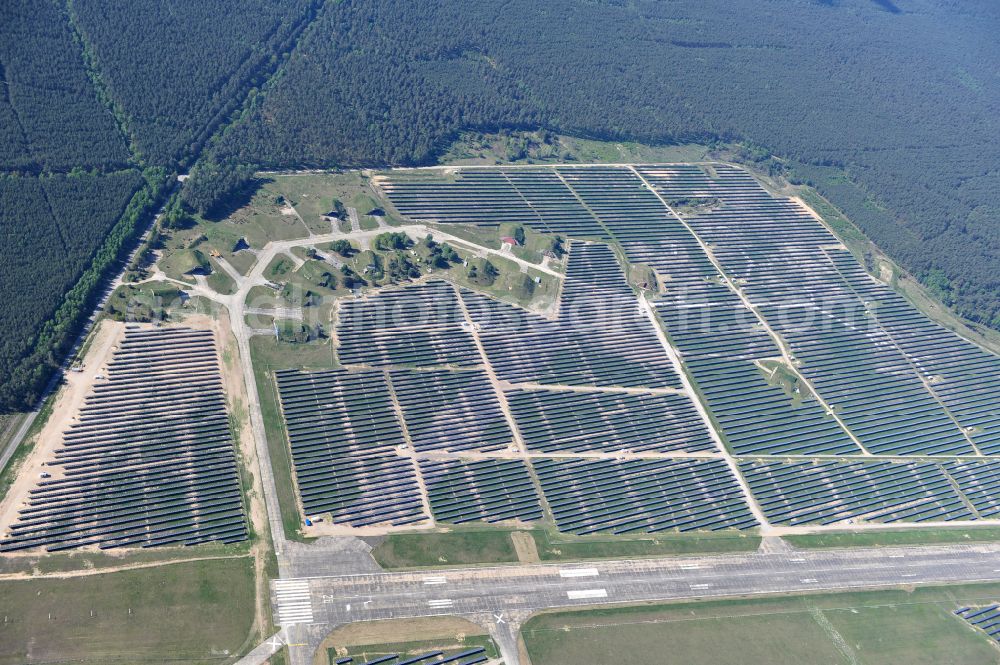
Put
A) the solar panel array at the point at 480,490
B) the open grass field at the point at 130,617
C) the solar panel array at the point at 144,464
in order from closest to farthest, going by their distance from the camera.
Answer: the open grass field at the point at 130,617 < the solar panel array at the point at 144,464 < the solar panel array at the point at 480,490

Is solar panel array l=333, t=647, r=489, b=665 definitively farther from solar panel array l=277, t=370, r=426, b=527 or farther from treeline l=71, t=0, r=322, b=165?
treeline l=71, t=0, r=322, b=165

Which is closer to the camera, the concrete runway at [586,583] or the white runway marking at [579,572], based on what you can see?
the concrete runway at [586,583]

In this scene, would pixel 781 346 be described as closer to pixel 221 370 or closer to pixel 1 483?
pixel 221 370

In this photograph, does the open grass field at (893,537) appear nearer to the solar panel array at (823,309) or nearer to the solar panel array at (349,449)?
the solar panel array at (823,309)

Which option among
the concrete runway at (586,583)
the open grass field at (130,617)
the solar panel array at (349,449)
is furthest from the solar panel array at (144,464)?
the concrete runway at (586,583)

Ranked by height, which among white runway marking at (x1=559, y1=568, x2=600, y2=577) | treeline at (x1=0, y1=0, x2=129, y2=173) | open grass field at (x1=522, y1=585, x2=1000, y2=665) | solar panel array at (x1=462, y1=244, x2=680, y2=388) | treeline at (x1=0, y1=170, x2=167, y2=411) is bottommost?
open grass field at (x1=522, y1=585, x2=1000, y2=665)

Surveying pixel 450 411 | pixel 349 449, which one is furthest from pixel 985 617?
pixel 349 449

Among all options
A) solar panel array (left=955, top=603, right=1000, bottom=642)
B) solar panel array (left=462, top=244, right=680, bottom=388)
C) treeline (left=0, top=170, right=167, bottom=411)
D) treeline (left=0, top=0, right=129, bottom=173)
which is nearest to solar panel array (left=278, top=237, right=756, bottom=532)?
solar panel array (left=462, top=244, right=680, bottom=388)
